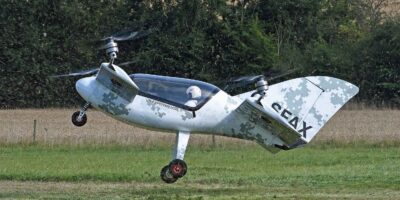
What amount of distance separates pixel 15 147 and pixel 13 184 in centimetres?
1202

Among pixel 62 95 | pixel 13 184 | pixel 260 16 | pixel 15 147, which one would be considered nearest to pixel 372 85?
pixel 260 16

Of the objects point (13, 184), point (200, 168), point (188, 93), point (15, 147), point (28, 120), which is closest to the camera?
point (188, 93)

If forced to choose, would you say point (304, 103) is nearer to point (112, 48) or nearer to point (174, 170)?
point (174, 170)

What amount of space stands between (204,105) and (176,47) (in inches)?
1360

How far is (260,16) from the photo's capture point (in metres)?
60.9

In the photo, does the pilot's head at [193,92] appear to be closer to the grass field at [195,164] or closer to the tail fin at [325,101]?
the grass field at [195,164]

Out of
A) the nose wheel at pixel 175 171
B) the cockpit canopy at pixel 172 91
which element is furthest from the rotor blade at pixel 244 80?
the nose wheel at pixel 175 171

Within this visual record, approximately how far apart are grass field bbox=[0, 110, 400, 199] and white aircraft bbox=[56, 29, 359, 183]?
121 centimetres

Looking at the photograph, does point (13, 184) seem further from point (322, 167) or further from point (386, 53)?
point (386, 53)

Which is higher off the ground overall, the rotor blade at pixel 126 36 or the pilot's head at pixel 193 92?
the rotor blade at pixel 126 36

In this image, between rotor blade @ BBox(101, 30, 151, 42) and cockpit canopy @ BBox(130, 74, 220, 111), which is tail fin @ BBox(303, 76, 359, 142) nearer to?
cockpit canopy @ BBox(130, 74, 220, 111)

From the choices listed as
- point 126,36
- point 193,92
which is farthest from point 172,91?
point 126,36

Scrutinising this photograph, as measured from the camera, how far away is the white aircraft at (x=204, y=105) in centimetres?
2284

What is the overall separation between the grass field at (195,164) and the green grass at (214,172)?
0.9 inches
